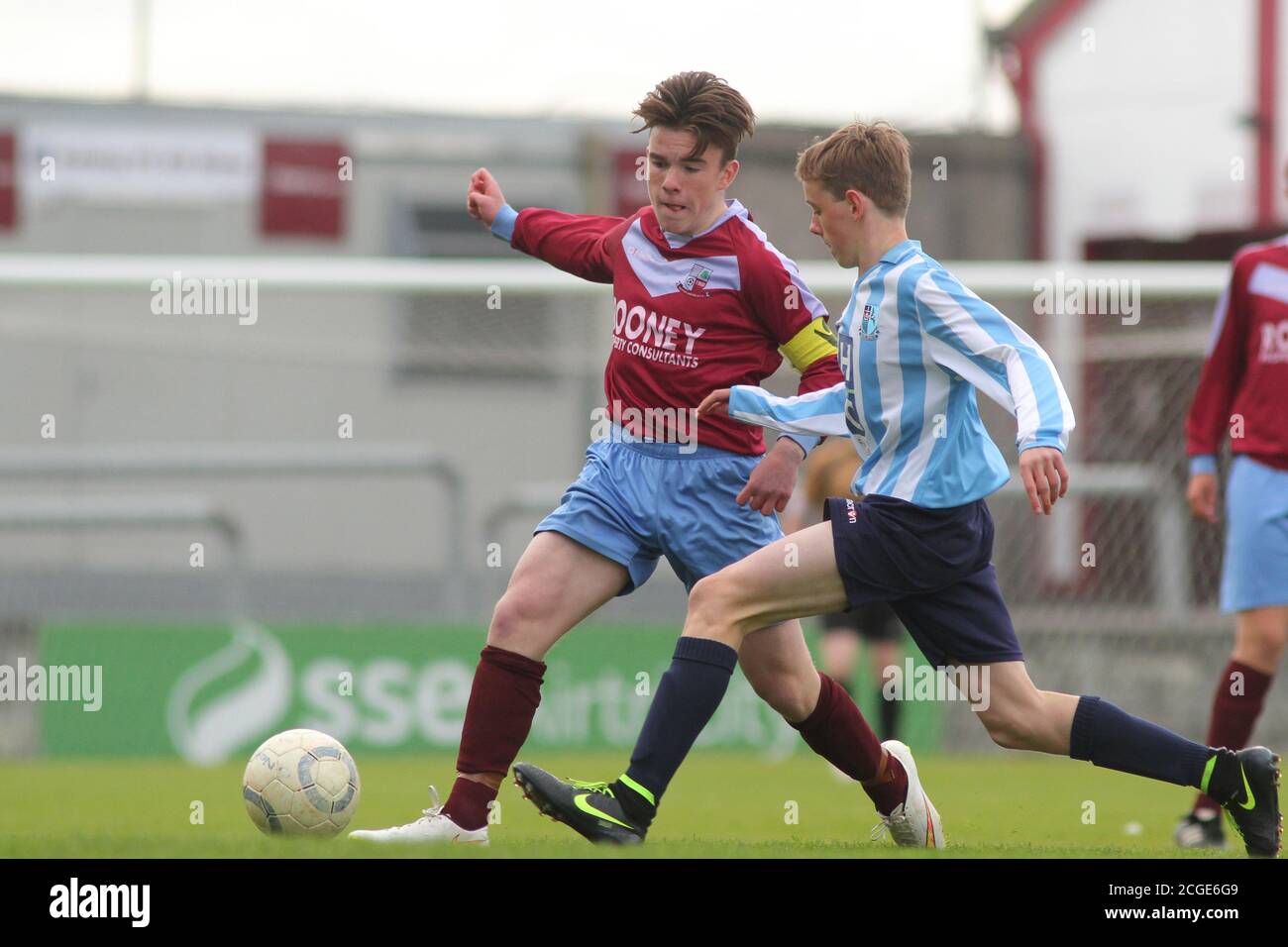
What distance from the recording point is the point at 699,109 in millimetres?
4891

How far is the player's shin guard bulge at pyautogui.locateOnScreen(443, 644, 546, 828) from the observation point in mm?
4832

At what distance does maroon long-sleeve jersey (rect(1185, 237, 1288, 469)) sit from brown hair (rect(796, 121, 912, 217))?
186 cm

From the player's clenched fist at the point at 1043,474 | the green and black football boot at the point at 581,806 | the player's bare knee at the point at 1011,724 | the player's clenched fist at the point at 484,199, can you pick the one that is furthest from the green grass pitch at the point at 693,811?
the player's clenched fist at the point at 484,199

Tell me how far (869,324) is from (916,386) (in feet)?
0.68

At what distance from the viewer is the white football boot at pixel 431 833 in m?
4.62

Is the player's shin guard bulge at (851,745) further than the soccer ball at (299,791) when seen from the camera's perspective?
Yes

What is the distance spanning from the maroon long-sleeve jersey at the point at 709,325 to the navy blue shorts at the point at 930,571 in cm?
49

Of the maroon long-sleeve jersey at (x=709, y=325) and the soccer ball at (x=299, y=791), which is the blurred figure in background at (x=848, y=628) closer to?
the maroon long-sleeve jersey at (x=709, y=325)

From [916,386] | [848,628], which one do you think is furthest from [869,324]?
[848,628]

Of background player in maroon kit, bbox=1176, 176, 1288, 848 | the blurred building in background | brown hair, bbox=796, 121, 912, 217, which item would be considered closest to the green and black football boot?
brown hair, bbox=796, 121, 912, 217

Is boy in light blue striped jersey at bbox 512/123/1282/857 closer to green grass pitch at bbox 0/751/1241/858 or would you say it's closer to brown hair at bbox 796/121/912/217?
brown hair at bbox 796/121/912/217
